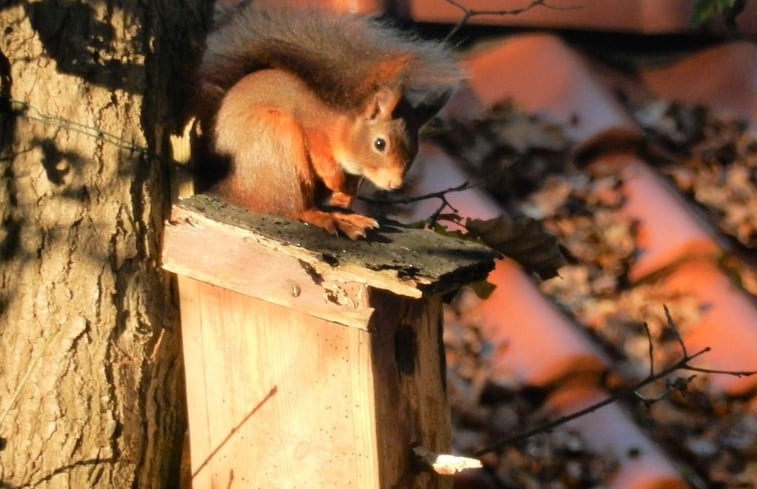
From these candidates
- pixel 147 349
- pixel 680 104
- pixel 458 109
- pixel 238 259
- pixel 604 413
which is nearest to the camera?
pixel 238 259

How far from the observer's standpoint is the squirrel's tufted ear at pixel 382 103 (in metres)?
2.32

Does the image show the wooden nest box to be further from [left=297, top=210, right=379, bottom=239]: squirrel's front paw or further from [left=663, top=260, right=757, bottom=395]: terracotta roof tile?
[left=663, top=260, right=757, bottom=395]: terracotta roof tile

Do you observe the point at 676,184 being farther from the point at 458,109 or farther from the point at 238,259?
the point at 238,259

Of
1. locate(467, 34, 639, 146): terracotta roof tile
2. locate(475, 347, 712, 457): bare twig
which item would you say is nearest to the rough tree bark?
locate(475, 347, 712, 457): bare twig

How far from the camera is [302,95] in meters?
2.30

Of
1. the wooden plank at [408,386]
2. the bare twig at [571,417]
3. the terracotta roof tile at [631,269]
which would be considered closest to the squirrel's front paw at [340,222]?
the wooden plank at [408,386]

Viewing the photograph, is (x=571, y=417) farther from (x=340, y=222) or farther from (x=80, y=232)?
(x=80, y=232)

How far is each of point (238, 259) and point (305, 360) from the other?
7.9 inches

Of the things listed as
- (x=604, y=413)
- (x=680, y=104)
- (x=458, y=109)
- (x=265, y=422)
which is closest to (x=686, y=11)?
(x=680, y=104)

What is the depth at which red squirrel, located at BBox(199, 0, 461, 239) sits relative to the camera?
7.39 ft

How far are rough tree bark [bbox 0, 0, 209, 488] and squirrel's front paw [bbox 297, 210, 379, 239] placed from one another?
0.29 meters

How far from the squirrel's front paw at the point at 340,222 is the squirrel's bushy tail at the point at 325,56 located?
9.5 inches

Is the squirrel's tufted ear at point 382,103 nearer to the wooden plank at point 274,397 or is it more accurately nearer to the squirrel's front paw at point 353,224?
the squirrel's front paw at point 353,224

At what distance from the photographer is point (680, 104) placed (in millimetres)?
3574
